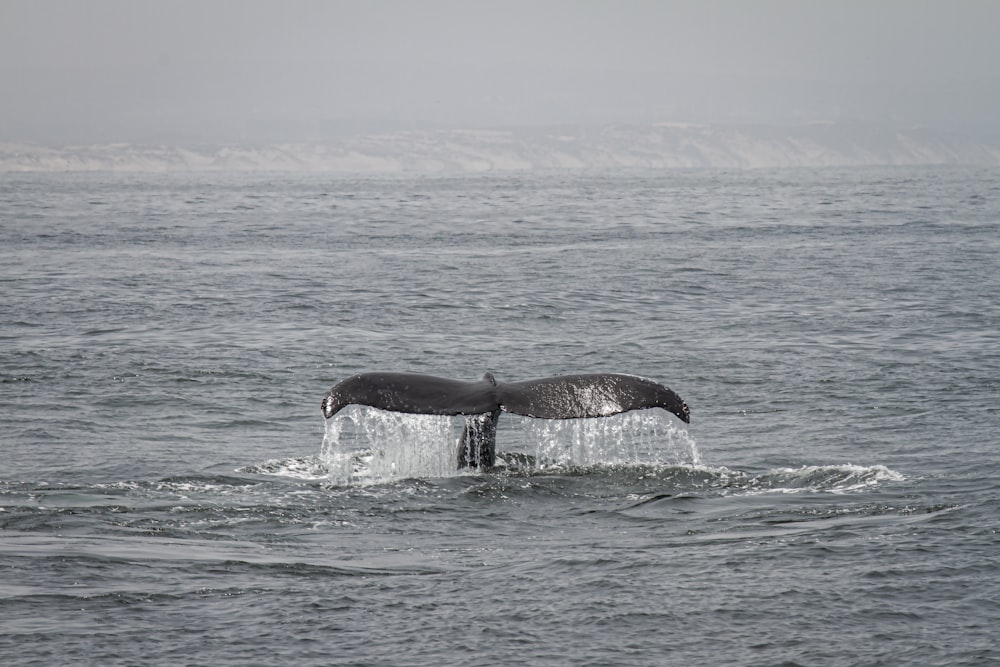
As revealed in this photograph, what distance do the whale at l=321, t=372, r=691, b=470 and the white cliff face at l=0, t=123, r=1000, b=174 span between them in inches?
3992

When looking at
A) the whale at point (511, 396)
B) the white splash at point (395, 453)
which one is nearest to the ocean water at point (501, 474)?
the white splash at point (395, 453)

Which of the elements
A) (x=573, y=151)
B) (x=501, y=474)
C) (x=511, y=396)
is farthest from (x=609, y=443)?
(x=573, y=151)

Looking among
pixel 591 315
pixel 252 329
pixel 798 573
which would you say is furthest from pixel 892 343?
pixel 798 573

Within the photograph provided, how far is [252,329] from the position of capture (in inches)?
695

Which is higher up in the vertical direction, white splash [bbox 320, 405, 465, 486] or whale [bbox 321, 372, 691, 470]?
whale [bbox 321, 372, 691, 470]

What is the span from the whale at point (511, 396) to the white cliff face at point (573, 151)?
101393 mm

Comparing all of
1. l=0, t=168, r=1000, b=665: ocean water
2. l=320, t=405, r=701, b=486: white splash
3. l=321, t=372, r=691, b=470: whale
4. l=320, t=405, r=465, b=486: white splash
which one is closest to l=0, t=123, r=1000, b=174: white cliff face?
l=0, t=168, r=1000, b=665: ocean water

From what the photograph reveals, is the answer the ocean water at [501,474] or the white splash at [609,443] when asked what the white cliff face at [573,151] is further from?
the white splash at [609,443]

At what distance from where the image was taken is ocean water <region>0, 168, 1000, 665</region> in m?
6.71

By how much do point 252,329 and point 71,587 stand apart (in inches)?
417

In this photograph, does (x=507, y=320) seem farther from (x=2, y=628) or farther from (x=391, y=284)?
(x=2, y=628)

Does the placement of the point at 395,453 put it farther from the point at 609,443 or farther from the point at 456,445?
the point at 609,443

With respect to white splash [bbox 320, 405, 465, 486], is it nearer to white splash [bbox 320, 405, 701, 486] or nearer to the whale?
white splash [bbox 320, 405, 701, 486]

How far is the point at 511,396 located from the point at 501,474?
108cm
